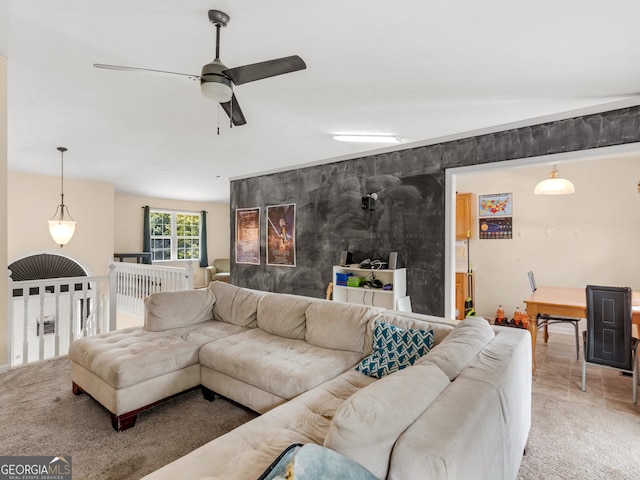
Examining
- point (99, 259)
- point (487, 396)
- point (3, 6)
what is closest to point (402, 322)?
point (487, 396)

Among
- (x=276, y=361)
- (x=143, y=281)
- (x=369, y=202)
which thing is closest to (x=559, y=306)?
(x=369, y=202)

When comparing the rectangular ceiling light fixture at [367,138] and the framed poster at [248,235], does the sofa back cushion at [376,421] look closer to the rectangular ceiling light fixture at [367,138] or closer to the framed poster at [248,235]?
the rectangular ceiling light fixture at [367,138]

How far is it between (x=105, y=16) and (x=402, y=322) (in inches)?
114

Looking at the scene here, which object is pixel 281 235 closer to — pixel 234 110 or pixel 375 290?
pixel 375 290

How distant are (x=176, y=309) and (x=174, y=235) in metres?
6.02

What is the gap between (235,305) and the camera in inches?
128

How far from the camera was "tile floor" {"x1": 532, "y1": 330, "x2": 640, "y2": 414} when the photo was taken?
2672mm

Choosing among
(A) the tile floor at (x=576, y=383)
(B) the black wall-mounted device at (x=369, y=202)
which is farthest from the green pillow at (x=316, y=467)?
(B) the black wall-mounted device at (x=369, y=202)

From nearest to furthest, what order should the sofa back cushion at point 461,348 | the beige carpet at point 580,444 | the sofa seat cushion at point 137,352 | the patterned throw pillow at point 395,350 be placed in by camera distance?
1. the sofa back cushion at point 461,348
2. the beige carpet at point 580,444
3. the patterned throw pillow at point 395,350
4. the sofa seat cushion at point 137,352

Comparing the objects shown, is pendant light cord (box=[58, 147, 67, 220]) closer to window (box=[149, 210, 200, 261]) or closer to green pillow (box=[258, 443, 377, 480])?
window (box=[149, 210, 200, 261])

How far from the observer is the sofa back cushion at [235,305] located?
3137mm

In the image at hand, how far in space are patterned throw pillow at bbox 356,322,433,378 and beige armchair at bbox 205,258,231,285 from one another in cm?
630

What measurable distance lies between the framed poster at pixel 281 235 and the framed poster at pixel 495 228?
3323 mm

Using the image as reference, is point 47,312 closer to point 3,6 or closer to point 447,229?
point 3,6
